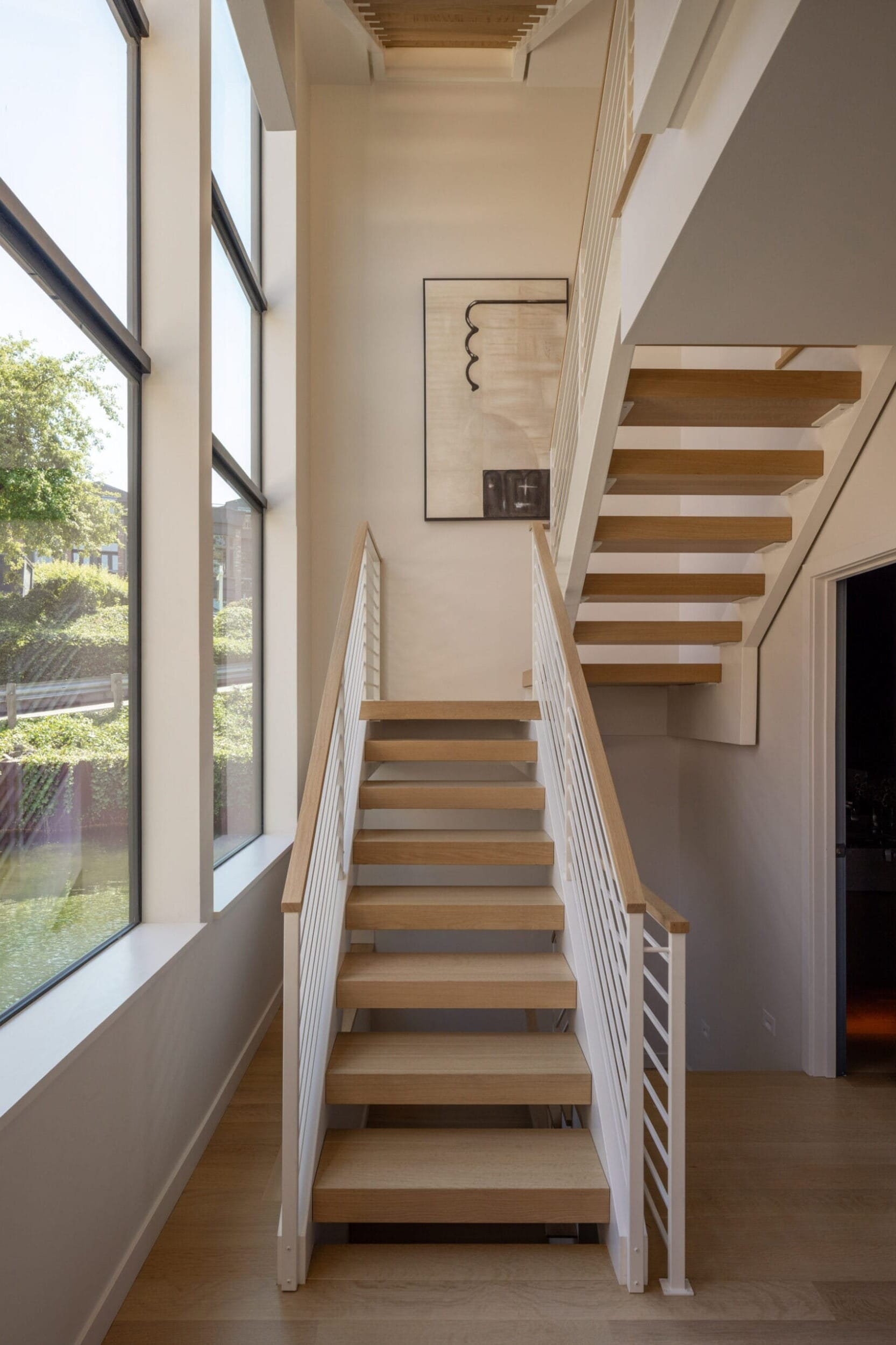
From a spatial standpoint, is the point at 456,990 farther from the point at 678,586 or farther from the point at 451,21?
the point at 451,21

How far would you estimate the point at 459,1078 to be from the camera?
2816mm

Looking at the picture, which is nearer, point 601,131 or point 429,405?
point 601,131

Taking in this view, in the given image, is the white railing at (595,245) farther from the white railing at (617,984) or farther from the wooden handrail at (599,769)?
the white railing at (617,984)

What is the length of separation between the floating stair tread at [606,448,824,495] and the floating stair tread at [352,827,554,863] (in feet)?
5.02

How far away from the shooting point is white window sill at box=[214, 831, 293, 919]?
142 inches

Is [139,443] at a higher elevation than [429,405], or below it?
below

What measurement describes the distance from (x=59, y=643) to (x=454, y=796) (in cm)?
193

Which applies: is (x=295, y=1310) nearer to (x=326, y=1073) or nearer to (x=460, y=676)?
(x=326, y=1073)

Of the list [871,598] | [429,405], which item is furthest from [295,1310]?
[429,405]

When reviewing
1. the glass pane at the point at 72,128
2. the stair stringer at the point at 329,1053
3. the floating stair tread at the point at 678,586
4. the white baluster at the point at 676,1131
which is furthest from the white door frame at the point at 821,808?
the glass pane at the point at 72,128

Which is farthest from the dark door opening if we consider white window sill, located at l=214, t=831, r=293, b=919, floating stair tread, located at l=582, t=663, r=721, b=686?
white window sill, located at l=214, t=831, r=293, b=919

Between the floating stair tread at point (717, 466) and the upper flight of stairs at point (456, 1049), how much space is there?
123cm

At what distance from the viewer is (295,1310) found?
2.28 m

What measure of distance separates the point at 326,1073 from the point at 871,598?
12.4ft
